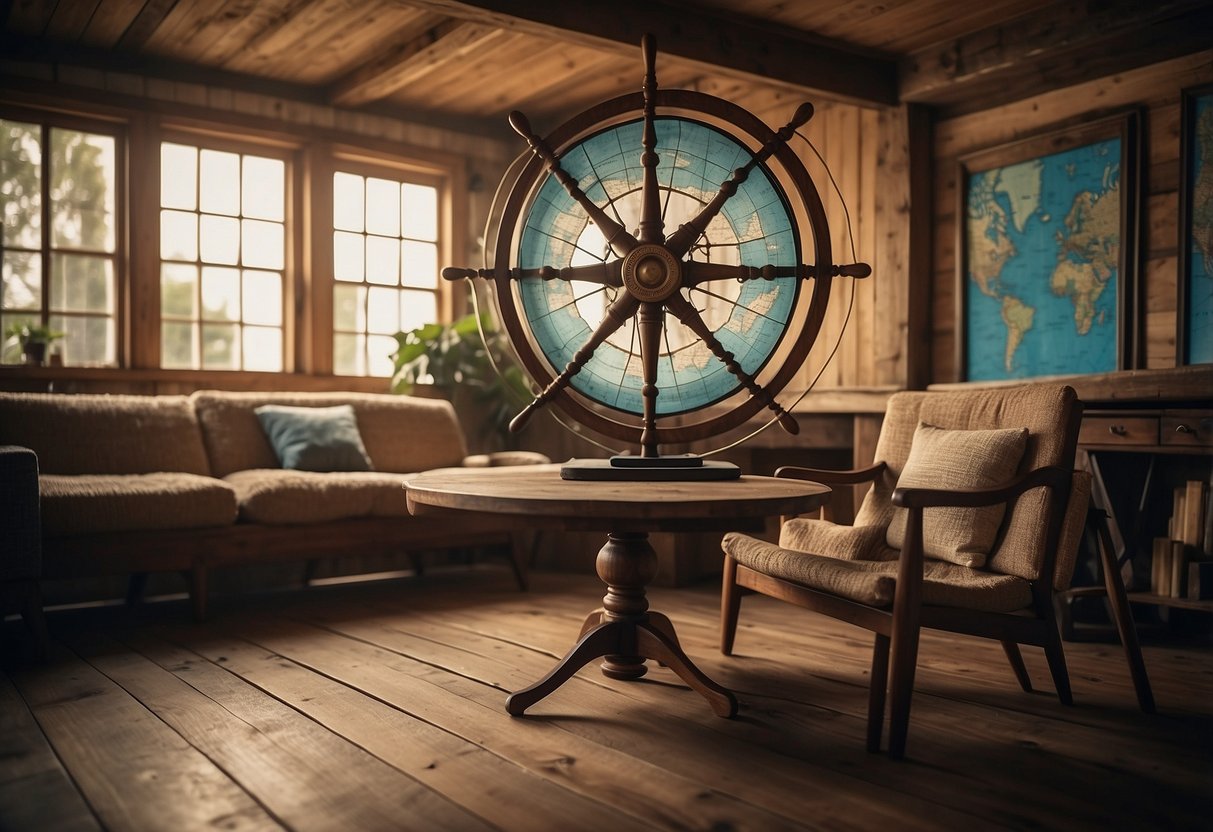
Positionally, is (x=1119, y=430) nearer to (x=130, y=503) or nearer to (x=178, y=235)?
(x=130, y=503)

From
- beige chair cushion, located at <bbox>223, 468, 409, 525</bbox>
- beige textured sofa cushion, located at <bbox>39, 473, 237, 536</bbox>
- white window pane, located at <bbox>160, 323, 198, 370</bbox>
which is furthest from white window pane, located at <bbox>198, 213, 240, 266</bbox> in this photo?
beige textured sofa cushion, located at <bbox>39, 473, 237, 536</bbox>

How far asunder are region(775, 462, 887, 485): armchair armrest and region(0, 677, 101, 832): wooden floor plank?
1.87 metres

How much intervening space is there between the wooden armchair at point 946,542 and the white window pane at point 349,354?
281 cm

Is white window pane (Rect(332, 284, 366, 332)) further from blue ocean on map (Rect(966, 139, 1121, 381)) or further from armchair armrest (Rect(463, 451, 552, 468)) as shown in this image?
blue ocean on map (Rect(966, 139, 1121, 381))

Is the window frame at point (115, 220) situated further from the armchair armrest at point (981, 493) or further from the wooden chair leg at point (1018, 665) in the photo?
the wooden chair leg at point (1018, 665)

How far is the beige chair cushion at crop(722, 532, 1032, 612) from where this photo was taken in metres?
2.11

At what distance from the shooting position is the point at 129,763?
202 cm

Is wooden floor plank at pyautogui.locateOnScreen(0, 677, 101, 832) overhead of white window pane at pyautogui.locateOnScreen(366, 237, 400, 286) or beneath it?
beneath

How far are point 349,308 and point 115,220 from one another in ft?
3.76

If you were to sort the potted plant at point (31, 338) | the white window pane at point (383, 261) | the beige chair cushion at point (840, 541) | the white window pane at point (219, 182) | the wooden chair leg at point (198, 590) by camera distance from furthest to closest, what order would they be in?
the white window pane at point (383, 261), the white window pane at point (219, 182), the potted plant at point (31, 338), the wooden chair leg at point (198, 590), the beige chair cushion at point (840, 541)

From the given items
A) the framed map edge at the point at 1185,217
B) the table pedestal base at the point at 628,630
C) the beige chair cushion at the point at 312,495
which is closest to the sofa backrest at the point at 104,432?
the beige chair cushion at the point at 312,495

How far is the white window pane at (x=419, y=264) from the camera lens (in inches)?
207

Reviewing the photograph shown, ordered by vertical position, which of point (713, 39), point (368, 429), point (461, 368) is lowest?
point (368, 429)

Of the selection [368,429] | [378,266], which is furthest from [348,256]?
[368,429]
